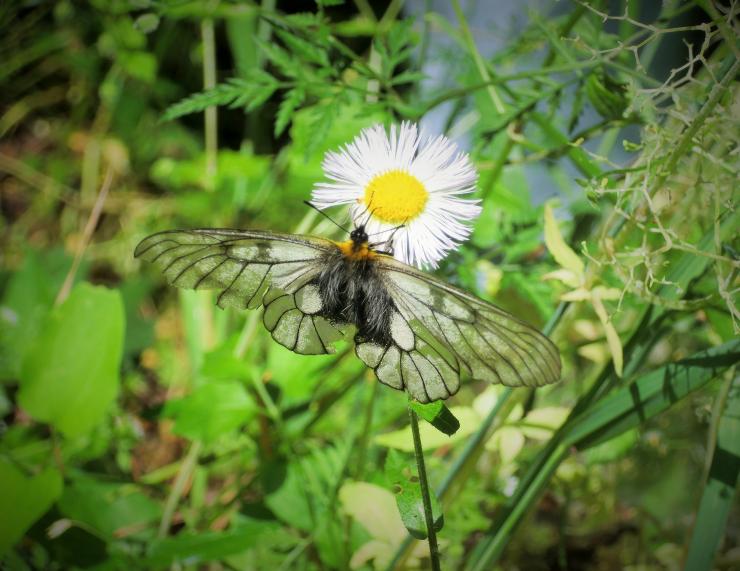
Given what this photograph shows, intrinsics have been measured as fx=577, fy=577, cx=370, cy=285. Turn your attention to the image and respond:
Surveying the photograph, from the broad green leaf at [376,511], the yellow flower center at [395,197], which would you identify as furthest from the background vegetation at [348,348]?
the yellow flower center at [395,197]

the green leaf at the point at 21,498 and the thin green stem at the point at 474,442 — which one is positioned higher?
the thin green stem at the point at 474,442

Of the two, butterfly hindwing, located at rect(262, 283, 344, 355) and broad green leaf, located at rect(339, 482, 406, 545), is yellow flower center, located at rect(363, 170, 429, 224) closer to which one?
butterfly hindwing, located at rect(262, 283, 344, 355)

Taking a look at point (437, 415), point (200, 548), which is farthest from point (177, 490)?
point (437, 415)

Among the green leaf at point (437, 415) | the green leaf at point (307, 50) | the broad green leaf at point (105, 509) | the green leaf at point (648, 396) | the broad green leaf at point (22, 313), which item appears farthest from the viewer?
the broad green leaf at point (22, 313)

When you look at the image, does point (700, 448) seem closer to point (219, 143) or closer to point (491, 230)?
point (491, 230)

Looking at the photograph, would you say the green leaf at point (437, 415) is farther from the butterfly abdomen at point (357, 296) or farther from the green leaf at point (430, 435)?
the green leaf at point (430, 435)

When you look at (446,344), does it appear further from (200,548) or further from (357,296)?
(200,548)

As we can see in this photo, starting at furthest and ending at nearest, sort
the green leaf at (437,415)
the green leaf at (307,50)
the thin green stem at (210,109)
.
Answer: the thin green stem at (210,109), the green leaf at (307,50), the green leaf at (437,415)

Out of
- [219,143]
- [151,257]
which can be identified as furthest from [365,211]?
[219,143]
